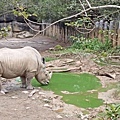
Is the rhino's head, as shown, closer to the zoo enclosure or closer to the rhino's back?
the rhino's back

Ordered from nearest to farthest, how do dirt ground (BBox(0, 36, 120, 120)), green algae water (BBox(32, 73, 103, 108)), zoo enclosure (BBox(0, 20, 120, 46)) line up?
dirt ground (BBox(0, 36, 120, 120)), green algae water (BBox(32, 73, 103, 108)), zoo enclosure (BBox(0, 20, 120, 46))

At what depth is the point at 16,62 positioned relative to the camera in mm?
7152

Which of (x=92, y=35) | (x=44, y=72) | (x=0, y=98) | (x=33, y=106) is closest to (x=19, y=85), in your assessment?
(x=44, y=72)

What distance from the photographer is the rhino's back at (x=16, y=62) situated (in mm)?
7070

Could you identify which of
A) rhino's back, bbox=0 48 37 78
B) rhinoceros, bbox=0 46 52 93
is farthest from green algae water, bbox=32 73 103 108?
rhino's back, bbox=0 48 37 78

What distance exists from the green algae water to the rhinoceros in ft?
1.19

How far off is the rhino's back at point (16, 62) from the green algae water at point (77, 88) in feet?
2.04

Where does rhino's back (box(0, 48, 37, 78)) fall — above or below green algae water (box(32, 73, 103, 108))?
above

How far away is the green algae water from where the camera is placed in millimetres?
6715

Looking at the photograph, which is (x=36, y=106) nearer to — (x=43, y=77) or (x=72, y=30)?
(x=43, y=77)

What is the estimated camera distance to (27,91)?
7.23 m

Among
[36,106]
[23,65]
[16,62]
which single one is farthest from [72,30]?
[36,106]

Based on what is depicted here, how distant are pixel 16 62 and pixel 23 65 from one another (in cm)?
19

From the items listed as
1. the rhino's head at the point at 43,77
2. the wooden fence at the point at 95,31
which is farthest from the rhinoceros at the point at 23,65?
the wooden fence at the point at 95,31
